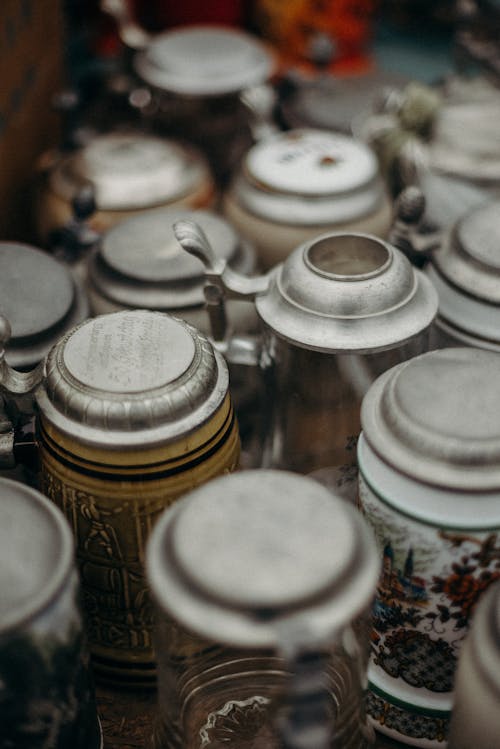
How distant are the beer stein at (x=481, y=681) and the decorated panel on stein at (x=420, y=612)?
8 cm

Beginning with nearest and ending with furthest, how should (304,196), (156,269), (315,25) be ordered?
(156,269)
(304,196)
(315,25)

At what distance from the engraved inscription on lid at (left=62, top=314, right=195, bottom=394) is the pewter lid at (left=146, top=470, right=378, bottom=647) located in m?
0.16

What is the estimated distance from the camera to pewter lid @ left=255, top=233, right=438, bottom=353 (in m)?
0.90

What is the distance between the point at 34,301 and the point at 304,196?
421mm

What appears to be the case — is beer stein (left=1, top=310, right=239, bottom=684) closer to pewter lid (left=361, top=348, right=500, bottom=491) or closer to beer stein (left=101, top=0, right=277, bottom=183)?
pewter lid (left=361, top=348, right=500, bottom=491)

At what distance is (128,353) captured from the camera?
0.86 m

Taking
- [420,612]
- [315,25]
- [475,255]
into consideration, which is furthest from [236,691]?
[315,25]

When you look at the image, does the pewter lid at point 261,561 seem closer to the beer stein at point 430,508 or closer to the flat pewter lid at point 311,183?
the beer stein at point 430,508

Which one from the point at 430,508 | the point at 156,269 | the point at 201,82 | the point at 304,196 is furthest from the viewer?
the point at 201,82

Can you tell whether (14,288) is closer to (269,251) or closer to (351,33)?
(269,251)

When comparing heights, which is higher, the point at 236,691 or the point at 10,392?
the point at 10,392

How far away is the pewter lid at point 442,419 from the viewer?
2.43ft

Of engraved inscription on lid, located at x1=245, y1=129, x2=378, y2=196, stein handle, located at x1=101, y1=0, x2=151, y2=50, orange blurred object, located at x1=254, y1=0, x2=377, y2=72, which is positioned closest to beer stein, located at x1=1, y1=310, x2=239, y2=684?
engraved inscription on lid, located at x1=245, y1=129, x2=378, y2=196

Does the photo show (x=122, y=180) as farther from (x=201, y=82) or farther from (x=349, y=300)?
(x=349, y=300)
